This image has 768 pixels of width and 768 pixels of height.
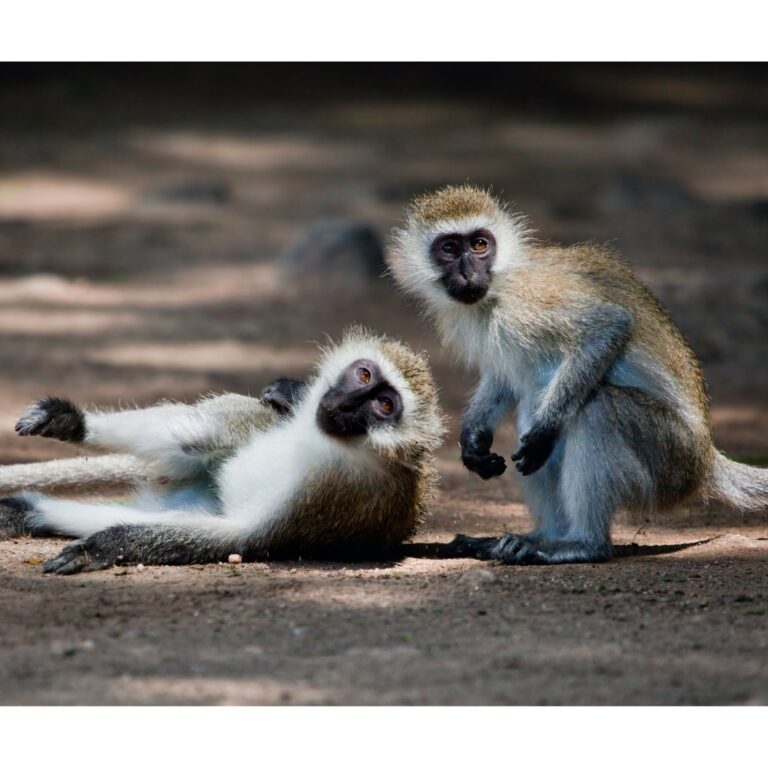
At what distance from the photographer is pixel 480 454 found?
23.5ft

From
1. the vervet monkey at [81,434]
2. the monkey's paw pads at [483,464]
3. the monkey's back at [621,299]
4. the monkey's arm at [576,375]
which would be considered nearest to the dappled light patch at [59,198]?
the vervet monkey at [81,434]

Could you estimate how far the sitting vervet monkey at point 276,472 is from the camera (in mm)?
6449

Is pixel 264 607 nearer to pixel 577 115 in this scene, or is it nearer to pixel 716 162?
pixel 716 162

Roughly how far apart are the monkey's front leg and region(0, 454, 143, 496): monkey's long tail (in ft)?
3.78

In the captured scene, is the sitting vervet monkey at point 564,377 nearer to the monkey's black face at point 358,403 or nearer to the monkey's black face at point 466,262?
the monkey's black face at point 466,262

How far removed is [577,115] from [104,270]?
401 inches

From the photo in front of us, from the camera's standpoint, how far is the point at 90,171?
1867 centimetres

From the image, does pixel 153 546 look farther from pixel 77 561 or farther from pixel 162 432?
pixel 162 432

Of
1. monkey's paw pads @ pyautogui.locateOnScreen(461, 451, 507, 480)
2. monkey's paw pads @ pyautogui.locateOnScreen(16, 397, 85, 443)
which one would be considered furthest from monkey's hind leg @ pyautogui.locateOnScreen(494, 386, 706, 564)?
monkey's paw pads @ pyautogui.locateOnScreen(16, 397, 85, 443)

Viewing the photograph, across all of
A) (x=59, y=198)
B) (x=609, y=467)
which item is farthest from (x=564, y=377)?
(x=59, y=198)

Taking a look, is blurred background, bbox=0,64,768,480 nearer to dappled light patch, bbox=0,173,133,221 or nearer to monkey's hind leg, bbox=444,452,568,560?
dappled light patch, bbox=0,173,133,221

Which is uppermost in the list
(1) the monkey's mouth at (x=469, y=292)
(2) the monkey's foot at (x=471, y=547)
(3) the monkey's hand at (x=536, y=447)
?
(1) the monkey's mouth at (x=469, y=292)

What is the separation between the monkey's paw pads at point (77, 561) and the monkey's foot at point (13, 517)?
2.73 feet

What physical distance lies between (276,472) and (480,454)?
1.13 meters
